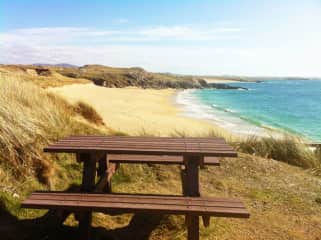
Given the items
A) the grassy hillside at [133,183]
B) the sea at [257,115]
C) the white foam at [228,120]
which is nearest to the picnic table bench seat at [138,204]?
the grassy hillside at [133,183]

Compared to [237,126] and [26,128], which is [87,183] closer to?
[26,128]

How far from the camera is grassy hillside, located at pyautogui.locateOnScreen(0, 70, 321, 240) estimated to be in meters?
4.21

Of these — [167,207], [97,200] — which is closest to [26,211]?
[97,200]

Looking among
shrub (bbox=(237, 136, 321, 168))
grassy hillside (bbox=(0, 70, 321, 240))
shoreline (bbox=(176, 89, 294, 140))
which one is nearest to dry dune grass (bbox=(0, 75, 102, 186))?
grassy hillside (bbox=(0, 70, 321, 240))

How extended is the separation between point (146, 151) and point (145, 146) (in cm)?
30

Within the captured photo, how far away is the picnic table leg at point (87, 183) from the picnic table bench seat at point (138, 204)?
0.25 m

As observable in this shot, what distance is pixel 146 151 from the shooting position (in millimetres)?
3697

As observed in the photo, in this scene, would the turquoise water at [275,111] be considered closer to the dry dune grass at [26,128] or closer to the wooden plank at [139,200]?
the dry dune grass at [26,128]

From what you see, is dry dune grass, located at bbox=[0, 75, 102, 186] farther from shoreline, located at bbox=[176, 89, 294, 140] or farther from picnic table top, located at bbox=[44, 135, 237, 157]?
shoreline, located at bbox=[176, 89, 294, 140]

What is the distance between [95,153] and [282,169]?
4.02 m

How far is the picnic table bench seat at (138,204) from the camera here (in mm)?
3082

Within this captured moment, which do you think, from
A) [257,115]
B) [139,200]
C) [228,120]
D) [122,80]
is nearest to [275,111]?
[257,115]

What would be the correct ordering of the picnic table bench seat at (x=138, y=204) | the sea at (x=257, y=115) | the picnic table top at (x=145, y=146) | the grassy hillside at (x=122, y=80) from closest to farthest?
the picnic table bench seat at (x=138, y=204) → the picnic table top at (x=145, y=146) → the sea at (x=257, y=115) → the grassy hillside at (x=122, y=80)

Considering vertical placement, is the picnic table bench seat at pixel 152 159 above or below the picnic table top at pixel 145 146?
below
